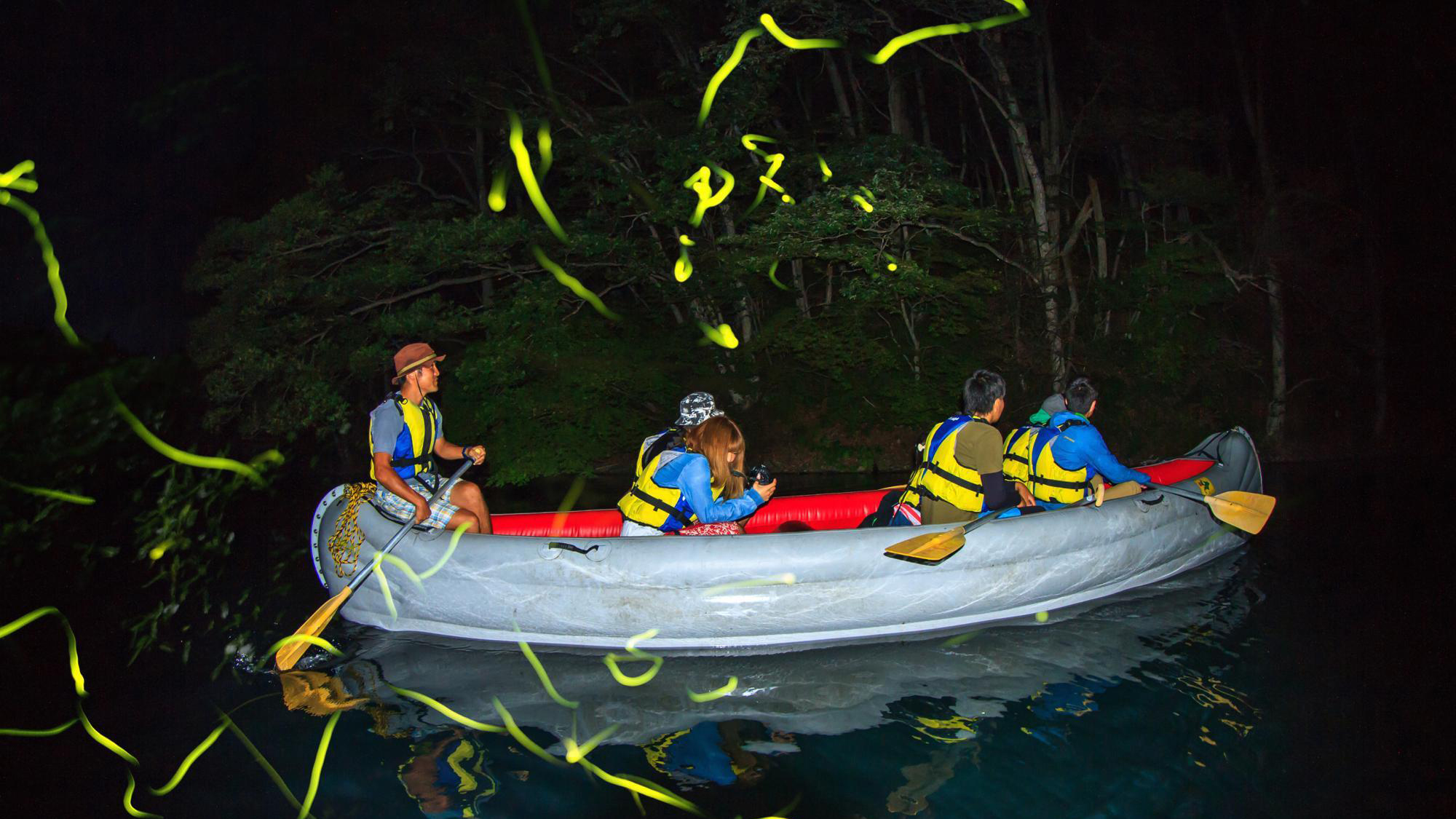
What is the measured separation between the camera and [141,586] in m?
7.32

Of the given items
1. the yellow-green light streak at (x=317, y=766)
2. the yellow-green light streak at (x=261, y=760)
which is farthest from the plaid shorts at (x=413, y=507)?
the yellow-green light streak at (x=261, y=760)

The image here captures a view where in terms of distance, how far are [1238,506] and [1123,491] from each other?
2.17 ft

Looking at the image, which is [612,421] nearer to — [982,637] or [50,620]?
[50,620]

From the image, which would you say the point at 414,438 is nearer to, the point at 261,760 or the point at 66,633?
the point at 261,760

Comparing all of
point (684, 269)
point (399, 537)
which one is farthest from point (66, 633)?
point (684, 269)

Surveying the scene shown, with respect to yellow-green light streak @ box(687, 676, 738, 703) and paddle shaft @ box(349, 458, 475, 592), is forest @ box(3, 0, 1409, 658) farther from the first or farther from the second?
yellow-green light streak @ box(687, 676, 738, 703)

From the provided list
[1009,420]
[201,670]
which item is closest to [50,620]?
[201,670]

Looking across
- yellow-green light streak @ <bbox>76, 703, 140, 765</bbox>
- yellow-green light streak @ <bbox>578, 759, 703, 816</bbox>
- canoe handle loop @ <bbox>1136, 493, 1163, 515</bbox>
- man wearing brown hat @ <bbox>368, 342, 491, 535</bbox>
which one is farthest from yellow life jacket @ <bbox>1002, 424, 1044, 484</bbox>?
yellow-green light streak @ <bbox>76, 703, 140, 765</bbox>

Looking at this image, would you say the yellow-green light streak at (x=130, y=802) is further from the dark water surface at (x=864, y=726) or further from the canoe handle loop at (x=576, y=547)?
the canoe handle loop at (x=576, y=547)

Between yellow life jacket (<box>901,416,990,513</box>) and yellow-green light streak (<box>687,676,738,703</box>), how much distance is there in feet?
4.96

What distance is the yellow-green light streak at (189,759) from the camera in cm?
361

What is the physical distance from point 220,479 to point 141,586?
6.36m

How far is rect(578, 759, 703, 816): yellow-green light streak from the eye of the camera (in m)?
3.34

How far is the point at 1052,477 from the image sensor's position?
18.2 ft
